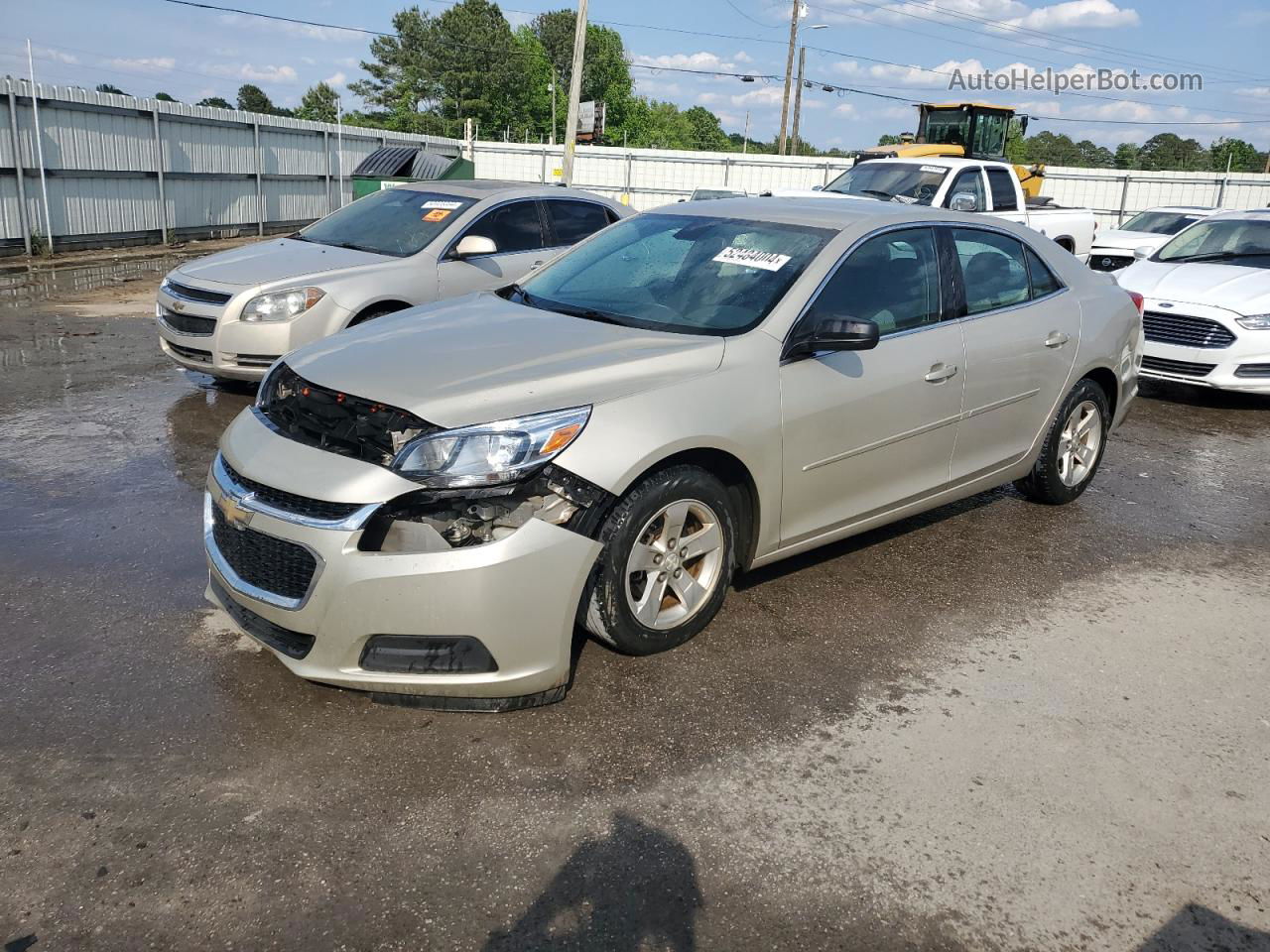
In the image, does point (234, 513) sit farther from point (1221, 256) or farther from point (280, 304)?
point (1221, 256)

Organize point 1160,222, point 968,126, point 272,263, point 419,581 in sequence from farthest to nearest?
point 968,126
point 1160,222
point 272,263
point 419,581

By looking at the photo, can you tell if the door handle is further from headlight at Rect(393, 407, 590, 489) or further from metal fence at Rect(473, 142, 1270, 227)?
metal fence at Rect(473, 142, 1270, 227)

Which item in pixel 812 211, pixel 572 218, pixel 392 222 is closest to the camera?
pixel 812 211

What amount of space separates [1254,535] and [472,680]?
4754 millimetres

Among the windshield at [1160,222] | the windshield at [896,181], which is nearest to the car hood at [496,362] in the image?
the windshield at [896,181]

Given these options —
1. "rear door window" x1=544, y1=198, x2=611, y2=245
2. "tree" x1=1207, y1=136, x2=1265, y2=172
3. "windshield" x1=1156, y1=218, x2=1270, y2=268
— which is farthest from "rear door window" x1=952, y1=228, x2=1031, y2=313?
"tree" x1=1207, y1=136, x2=1265, y2=172

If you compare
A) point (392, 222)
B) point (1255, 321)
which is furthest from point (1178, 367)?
point (392, 222)

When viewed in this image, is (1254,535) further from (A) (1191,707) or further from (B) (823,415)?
(B) (823,415)

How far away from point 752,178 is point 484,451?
29.5m

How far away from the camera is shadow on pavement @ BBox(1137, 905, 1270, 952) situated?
2.52 metres

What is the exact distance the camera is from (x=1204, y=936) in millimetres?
2559

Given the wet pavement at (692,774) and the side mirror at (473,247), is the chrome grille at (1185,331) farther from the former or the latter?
the side mirror at (473,247)

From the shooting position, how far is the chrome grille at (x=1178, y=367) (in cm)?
880

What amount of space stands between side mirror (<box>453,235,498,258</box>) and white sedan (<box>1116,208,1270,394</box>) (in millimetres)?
5978
